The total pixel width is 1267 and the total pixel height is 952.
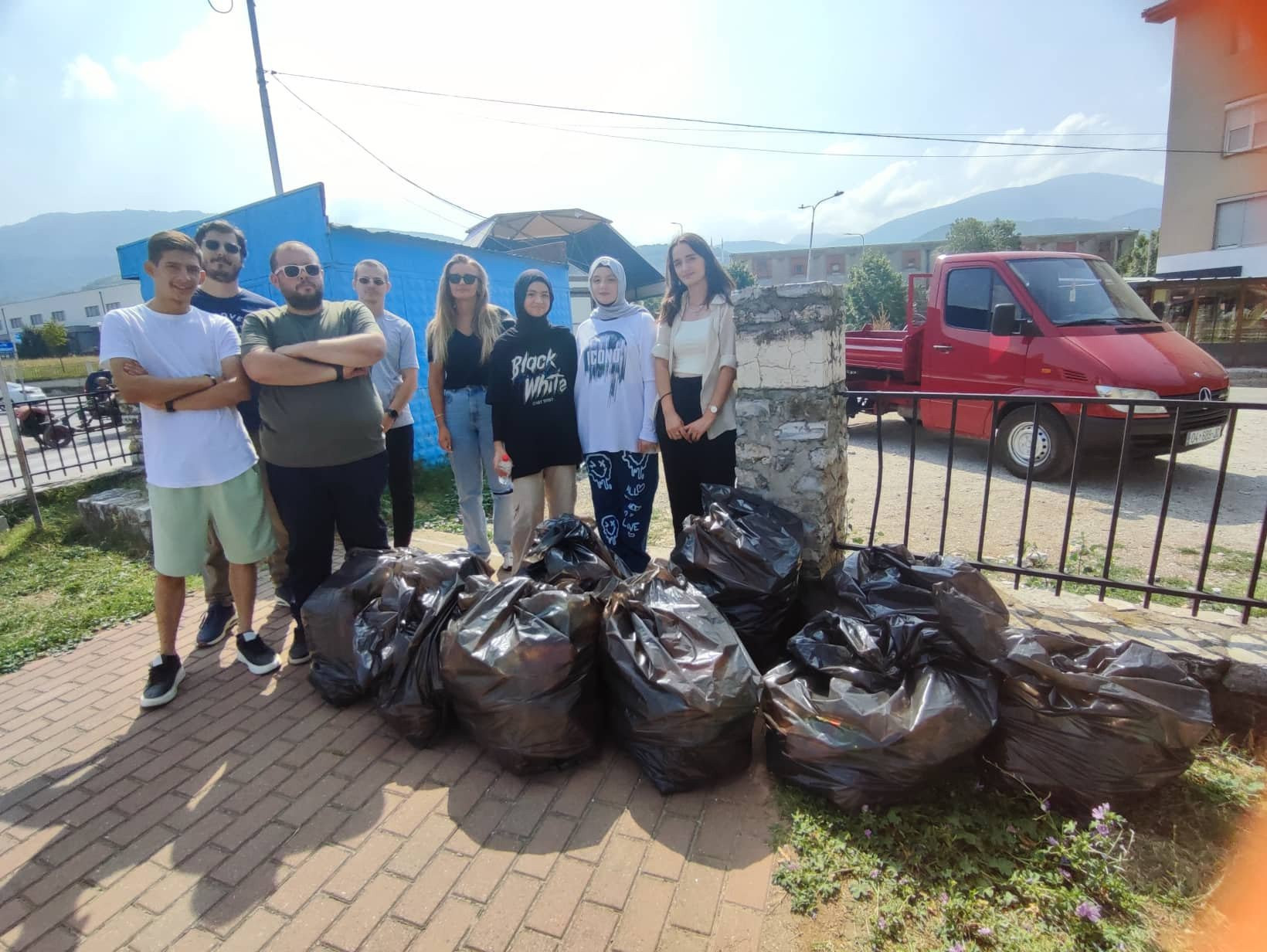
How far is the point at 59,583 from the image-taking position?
15.0ft

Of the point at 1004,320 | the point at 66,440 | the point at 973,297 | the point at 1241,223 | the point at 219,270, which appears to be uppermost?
the point at 1241,223

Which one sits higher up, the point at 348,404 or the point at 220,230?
the point at 220,230

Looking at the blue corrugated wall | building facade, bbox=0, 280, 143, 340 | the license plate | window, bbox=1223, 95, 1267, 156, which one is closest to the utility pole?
the blue corrugated wall

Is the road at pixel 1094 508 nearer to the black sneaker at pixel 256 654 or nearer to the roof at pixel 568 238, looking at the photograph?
the black sneaker at pixel 256 654

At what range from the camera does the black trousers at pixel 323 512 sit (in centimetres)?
304

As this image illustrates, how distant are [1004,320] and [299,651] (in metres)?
6.36

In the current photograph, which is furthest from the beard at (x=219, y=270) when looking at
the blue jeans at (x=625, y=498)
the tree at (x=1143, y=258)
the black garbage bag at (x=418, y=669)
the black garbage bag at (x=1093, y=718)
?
the tree at (x=1143, y=258)

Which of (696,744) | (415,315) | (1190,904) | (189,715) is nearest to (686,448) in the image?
(696,744)

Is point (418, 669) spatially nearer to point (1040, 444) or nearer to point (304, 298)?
point (304, 298)

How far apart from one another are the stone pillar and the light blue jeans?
159cm

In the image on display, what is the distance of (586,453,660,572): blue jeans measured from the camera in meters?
3.41

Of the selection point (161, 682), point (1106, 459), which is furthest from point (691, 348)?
point (1106, 459)

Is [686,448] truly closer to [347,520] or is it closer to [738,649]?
[738,649]

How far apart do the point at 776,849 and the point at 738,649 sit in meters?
0.62
